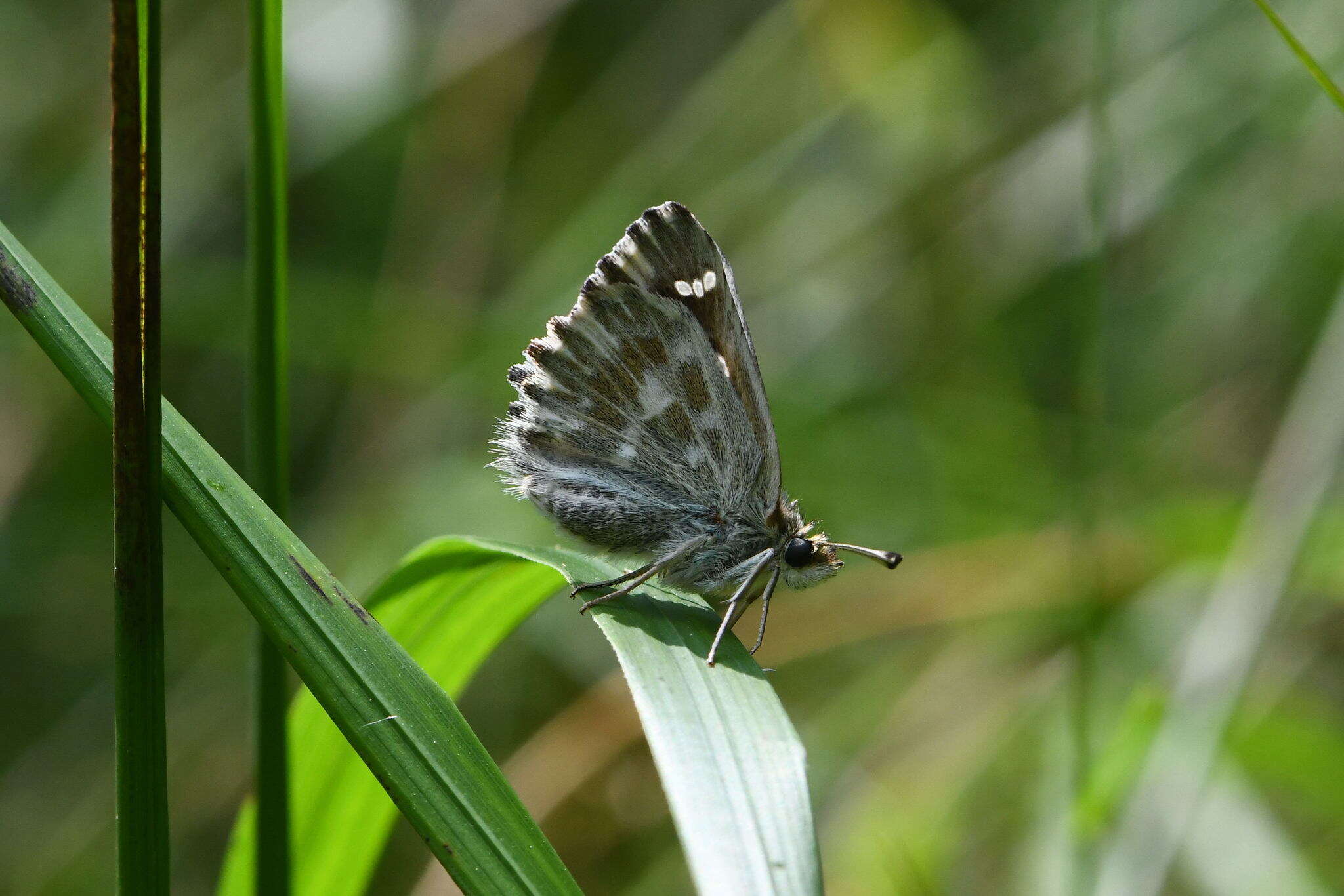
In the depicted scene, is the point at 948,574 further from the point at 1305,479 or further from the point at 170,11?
the point at 170,11

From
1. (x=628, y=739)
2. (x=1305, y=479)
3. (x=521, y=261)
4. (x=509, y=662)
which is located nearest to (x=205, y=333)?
(x=521, y=261)

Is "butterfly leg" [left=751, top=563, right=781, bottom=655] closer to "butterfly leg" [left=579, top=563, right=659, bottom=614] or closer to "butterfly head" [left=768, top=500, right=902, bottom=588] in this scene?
"butterfly head" [left=768, top=500, right=902, bottom=588]

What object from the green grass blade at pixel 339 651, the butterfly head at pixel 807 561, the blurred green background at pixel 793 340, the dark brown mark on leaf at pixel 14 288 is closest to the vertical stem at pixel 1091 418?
the butterfly head at pixel 807 561

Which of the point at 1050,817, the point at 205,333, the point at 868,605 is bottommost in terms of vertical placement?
the point at 1050,817

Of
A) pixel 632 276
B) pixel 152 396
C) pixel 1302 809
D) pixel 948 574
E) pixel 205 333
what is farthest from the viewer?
pixel 205 333

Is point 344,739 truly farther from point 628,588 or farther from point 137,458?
point 137,458

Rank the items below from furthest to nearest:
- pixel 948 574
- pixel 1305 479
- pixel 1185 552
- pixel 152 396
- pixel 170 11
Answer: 1. pixel 170 11
2. pixel 948 574
3. pixel 1185 552
4. pixel 1305 479
5. pixel 152 396

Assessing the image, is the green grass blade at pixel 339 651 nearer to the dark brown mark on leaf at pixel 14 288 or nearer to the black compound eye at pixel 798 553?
the dark brown mark on leaf at pixel 14 288
